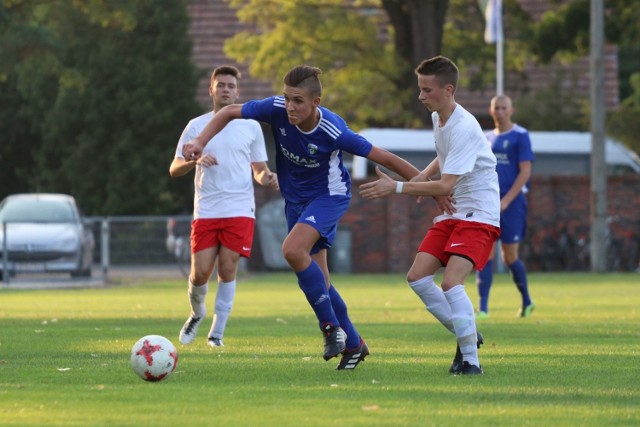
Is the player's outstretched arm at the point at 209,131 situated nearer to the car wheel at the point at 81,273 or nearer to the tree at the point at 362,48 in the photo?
the car wheel at the point at 81,273

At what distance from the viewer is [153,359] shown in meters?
9.40

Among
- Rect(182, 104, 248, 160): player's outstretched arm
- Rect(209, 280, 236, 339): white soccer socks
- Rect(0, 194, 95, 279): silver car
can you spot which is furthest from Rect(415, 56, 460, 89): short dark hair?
Rect(0, 194, 95, 279): silver car

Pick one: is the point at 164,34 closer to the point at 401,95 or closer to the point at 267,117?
the point at 401,95

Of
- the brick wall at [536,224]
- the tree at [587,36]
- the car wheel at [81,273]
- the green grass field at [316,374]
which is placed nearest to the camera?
the green grass field at [316,374]

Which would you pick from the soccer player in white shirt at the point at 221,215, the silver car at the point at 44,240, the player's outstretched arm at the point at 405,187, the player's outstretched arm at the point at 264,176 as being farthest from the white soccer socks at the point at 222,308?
the silver car at the point at 44,240

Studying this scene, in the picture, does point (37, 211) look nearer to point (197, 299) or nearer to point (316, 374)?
point (197, 299)

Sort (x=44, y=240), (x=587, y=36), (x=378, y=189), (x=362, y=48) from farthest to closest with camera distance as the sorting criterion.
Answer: (x=362, y=48)
(x=587, y=36)
(x=44, y=240)
(x=378, y=189)

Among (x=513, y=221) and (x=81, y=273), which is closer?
(x=513, y=221)

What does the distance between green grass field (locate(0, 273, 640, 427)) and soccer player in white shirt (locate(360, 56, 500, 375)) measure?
1.40ft

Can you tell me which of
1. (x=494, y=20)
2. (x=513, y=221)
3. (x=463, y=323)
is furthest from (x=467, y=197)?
(x=494, y=20)

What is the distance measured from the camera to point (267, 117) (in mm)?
10227

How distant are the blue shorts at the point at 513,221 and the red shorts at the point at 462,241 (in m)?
5.96

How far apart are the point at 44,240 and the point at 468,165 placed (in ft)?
61.9

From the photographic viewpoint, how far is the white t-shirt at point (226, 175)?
1298 centimetres
